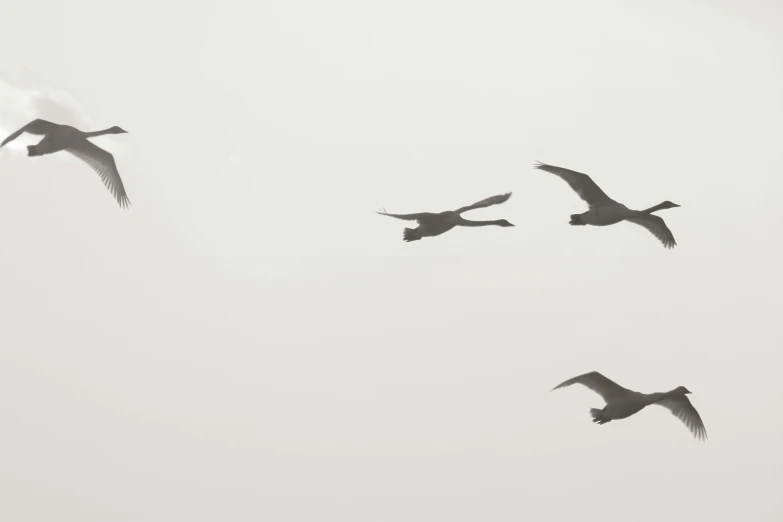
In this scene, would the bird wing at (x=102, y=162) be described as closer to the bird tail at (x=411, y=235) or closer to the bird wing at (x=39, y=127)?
the bird wing at (x=39, y=127)

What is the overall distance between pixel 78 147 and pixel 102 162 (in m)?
0.50

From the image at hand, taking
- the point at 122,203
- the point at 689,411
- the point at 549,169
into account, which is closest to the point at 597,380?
the point at 689,411

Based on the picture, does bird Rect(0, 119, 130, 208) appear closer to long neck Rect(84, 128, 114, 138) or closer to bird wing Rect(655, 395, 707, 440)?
long neck Rect(84, 128, 114, 138)

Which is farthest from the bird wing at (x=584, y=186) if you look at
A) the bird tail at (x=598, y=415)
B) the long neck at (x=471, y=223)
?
the bird tail at (x=598, y=415)

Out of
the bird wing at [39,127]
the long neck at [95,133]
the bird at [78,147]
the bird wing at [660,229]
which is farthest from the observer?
the bird wing at [660,229]

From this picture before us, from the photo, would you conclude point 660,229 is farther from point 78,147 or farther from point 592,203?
point 78,147

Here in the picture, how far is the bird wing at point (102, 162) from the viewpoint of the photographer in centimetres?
1927

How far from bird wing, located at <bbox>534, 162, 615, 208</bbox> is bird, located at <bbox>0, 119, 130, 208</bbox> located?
7.79 meters

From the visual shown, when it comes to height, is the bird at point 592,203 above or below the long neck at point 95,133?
below

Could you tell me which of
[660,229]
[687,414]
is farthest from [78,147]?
[687,414]

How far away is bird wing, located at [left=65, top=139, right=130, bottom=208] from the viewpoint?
19266 millimetres

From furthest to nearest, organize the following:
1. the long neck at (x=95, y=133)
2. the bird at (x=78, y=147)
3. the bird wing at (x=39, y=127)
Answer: the long neck at (x=95, y=133)
the bird at (x=78, y=147)
the bird wing at (x=39, y=127)

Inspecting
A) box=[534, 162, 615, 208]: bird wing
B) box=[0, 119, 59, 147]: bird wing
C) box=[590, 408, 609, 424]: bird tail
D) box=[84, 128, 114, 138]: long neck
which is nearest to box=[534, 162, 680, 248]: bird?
box=[534, 162, 615, 208]: bird wing

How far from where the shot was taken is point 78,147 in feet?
63.2
